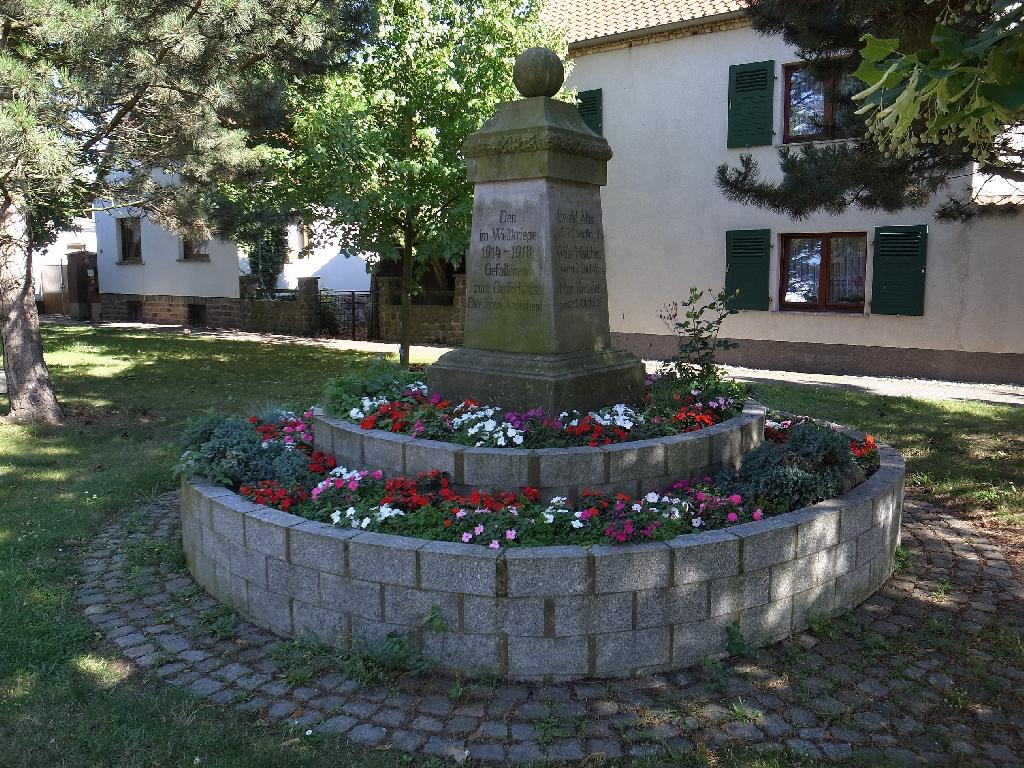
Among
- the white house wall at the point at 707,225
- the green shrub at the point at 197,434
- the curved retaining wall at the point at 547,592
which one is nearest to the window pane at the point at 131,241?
the white house wall at the point at 707,225

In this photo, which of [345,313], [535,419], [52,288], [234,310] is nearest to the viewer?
[535,419]

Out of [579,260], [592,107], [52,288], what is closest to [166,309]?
[52,288]

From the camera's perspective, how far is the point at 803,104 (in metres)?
14.0

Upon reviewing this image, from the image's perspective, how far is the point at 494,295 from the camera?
5.74 m

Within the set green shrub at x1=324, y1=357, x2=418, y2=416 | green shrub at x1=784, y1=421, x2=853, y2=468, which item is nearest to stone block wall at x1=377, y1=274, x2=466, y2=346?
green shrub at x1=324, y1=357, x2=418, y2=416

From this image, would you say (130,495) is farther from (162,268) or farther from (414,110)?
(162,268)

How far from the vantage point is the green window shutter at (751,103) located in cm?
1412

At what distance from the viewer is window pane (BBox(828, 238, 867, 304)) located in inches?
550

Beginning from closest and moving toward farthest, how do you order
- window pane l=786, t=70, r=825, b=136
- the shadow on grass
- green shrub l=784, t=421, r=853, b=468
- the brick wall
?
green shrub l=784, t=421, r=853, b=468
the shadow on grass
window pane l=786, t=70, r=825, b=136
the brick wall

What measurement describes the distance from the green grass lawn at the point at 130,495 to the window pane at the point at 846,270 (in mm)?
3153

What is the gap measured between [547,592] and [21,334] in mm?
8085

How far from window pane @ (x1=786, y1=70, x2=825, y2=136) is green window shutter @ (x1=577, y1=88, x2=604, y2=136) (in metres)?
3.72

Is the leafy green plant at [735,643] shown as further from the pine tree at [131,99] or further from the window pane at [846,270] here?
the window pane at [846,270]

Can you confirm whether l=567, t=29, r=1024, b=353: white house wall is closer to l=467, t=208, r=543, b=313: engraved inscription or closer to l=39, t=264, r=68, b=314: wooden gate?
l=467, t=208, r=543, b=313: engraved inscription
